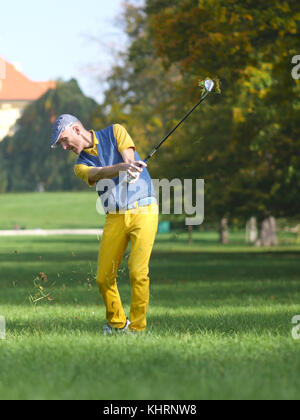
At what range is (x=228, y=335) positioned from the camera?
8.18 m

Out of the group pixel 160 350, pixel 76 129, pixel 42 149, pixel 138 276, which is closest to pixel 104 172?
pixel 76 129

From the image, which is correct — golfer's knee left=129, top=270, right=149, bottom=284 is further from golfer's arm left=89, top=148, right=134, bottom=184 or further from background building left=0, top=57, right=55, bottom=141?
background building left=0, top=57, right=55, bottom=141

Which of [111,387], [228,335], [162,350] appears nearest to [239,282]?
[228,335]

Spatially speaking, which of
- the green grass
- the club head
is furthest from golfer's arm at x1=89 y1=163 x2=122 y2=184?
the green grass

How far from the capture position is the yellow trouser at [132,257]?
8203mm

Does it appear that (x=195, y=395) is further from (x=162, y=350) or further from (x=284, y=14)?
(x=284, y=14)

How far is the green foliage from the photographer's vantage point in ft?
259

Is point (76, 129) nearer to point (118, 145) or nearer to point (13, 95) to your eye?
point (118, 145)

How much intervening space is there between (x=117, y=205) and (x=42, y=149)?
245 feet

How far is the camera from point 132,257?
8227 mm

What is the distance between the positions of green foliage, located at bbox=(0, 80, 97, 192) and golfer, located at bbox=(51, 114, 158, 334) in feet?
221

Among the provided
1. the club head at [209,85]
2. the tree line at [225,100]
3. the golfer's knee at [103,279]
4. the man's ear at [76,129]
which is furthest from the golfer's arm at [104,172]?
the tree line at [225,100]

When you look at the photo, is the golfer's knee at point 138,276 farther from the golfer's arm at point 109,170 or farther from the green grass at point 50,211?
the green grass at point 50,211
